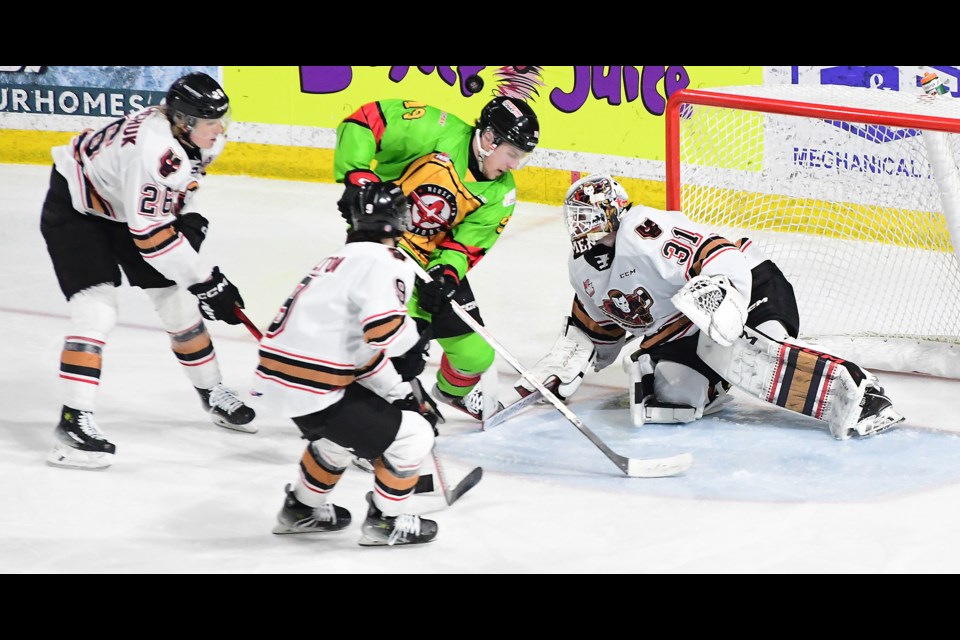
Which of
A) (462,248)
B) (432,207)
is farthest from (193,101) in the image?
(462,248)

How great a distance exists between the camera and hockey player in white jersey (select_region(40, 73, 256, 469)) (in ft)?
11.3

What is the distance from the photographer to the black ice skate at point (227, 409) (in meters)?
3.89

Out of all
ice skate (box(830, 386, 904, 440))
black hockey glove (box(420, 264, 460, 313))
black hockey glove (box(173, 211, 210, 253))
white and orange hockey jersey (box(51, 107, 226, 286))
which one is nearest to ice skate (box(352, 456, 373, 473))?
black hockey glove (box(420, 264, 460, 313))

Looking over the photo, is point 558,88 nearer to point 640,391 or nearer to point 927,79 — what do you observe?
point 927,79

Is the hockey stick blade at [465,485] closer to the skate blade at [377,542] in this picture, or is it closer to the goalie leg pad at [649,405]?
the skate blade at [377,542]

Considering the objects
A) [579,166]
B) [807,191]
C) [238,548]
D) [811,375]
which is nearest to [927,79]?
[807,191]

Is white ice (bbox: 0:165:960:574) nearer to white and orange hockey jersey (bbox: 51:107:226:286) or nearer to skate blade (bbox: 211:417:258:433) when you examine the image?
skate blade (bbox: 211:417:258:433)


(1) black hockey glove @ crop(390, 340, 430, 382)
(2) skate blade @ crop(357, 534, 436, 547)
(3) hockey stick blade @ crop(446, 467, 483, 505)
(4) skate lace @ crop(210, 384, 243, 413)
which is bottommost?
(2) skate blade @ crop(357, 534, 436, 547)

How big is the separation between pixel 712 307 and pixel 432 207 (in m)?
0.87

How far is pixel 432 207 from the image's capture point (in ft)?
12.4

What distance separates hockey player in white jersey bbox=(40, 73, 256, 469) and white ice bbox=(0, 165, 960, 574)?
0.78 feet

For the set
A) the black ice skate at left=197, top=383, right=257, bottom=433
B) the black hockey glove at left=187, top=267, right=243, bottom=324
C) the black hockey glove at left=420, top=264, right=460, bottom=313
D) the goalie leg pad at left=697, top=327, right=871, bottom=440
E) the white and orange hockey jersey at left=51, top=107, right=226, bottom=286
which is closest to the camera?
the black hockey glove at left=420, top=264, right=460, bottom=313

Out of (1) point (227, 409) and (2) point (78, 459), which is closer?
(2) point (78, 459)

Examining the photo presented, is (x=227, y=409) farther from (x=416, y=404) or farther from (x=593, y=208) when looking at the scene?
(x=593, y=208)
